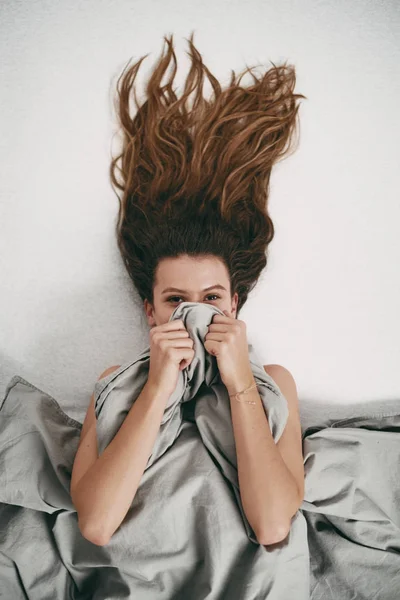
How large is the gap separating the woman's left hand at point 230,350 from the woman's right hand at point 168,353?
50 mm

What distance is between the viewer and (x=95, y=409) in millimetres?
954

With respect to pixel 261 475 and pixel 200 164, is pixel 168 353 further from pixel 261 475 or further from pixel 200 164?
pixel 200 164

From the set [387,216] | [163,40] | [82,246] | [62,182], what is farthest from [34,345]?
[387,216]

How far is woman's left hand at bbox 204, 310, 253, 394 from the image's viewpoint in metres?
0.93

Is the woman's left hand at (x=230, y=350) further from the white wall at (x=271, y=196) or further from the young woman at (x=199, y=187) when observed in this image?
the white wall at (x=271, y=196)

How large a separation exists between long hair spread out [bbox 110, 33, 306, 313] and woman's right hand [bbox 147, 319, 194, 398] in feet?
0.68

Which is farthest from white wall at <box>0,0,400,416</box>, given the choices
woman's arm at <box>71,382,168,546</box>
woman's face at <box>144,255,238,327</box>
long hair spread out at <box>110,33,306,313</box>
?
woman's arm at <box>71,382,168,546</box>

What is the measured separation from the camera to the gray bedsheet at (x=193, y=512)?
32.9 inches

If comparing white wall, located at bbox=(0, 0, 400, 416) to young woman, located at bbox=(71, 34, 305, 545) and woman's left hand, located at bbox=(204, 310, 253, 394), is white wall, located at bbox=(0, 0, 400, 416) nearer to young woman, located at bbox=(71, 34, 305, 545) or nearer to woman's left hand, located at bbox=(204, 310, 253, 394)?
young woman, located at bbox=(71, 34, 305, 545)

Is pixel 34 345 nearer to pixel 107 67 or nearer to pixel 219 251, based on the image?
pixel 219 251

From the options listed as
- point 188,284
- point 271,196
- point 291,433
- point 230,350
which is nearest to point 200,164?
point 271,196

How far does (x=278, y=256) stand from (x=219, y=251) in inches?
7.1

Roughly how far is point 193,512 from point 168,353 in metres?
0.31

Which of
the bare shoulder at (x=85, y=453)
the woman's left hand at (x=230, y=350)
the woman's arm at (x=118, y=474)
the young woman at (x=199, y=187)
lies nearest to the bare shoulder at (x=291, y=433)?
the young woman at (x=199, y=187)
